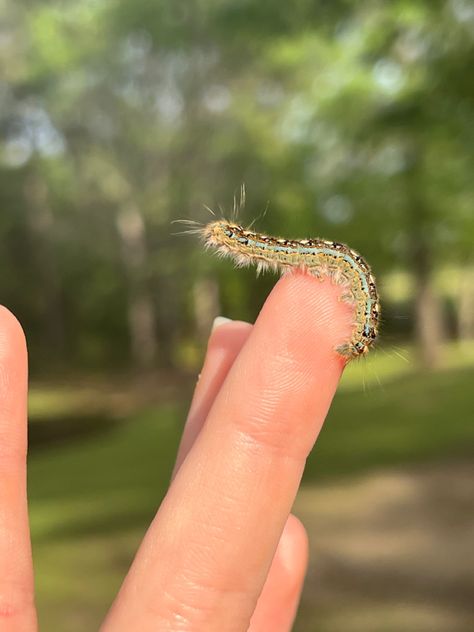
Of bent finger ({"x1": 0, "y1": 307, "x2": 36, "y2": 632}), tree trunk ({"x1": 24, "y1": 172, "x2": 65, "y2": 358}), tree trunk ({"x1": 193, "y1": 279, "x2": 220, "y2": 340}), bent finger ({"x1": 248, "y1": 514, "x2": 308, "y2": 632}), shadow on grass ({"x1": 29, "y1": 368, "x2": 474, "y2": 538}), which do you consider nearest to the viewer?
bent finger ({"x1": 0, "y1": 307, "x2": 36, "y2": 632})

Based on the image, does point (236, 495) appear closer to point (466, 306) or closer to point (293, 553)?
point (293, 553)

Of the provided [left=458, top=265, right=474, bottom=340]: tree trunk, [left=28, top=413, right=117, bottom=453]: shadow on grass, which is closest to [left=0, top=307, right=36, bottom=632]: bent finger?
[left=28, top=413, right=117, bottom=453]: shadow on grass

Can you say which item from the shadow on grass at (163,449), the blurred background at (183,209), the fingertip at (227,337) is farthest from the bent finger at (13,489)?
the blurred background at (183,209)

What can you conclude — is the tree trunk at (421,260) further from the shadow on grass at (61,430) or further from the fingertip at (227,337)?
the fingertip at (227,337)

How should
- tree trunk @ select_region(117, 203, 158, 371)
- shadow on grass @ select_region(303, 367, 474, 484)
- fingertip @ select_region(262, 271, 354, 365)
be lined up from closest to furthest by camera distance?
fingertip @ select_region(262, 271, 354, 365)
shadow on grass @ select_region(303, 367, 474, 484)
tree trunk @ select_region(117, 203, 158, 371)

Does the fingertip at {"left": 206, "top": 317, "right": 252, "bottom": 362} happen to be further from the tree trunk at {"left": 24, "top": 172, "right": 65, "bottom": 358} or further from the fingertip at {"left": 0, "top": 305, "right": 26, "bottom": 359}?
the tree trunk at {"left": 24, "top": 172, "right": 65, "bottom": 358}

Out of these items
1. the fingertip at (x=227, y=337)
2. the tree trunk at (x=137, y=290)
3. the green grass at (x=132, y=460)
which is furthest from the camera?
the tree trunk at (x=137, y=290)
